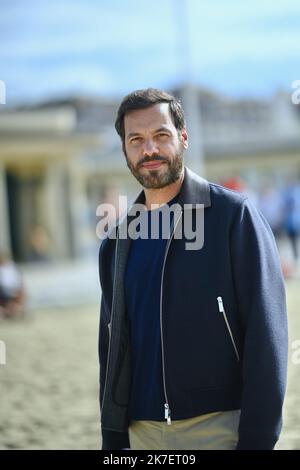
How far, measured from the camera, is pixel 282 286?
2.53m

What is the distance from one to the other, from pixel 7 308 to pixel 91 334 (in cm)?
277

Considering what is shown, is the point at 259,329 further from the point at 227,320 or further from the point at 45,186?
the point at 45,186

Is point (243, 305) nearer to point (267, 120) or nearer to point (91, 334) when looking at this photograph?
point (91, 334)

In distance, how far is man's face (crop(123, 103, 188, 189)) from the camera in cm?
258

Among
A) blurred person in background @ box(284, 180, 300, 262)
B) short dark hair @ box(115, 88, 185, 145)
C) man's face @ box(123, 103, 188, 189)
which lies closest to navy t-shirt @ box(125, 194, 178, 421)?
man's face @ box(123, 103, 188, 189)

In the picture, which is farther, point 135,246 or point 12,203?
point 12,203

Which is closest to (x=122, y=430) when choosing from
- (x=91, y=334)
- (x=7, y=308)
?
(x=91, y=334)

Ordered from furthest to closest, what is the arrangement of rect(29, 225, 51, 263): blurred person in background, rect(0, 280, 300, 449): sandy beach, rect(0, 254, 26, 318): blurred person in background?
rect(29, 225, 51, 263): blurred person in background, rect(0, 254, 26, 318): blurred person in background, rect(0, 280, 300, 449): sandy beach

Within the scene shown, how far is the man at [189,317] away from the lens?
2406 millimetres

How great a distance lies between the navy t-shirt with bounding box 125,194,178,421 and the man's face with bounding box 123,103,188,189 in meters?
0.12

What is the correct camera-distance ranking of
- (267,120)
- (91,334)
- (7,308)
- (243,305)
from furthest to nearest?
(267,120)
(7,308)
(91,334)
(243,305)

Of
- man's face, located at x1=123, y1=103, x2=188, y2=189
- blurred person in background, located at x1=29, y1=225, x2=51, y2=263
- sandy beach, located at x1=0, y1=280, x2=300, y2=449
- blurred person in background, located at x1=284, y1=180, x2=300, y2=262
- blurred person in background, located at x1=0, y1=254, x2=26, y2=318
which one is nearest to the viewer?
man's face, located at x1=123, y1=103, x2=188, y2=189

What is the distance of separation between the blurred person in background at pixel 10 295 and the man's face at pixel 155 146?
9.83 meters

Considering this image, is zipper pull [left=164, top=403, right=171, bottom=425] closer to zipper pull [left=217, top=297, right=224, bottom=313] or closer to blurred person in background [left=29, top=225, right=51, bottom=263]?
zipper pull [left=217, top=297, right=224, bottom=313]
